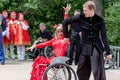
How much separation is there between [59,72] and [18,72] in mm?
3853

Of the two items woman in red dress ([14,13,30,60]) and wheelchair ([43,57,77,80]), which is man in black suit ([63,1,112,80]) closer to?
wheelchair ([43,57,77,80])

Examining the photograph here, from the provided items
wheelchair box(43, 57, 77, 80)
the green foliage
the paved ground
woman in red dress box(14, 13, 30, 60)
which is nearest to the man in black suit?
wheelchair box(43, 57, 77, 80)

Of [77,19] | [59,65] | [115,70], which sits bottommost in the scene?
[115,70]

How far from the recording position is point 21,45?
658 inches

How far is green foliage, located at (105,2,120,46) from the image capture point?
2127cm

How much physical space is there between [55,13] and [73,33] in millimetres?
11663

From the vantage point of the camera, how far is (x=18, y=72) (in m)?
13.4

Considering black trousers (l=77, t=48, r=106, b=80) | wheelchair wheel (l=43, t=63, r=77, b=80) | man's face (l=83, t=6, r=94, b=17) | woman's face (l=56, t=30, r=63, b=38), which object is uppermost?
man's face (l=83, t=6, r=94, b=17)

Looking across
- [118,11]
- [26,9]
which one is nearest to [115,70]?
[118,11]

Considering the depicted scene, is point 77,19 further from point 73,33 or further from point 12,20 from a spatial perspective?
point 12,20

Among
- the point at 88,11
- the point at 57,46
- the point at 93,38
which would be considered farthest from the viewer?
the point at 57,46

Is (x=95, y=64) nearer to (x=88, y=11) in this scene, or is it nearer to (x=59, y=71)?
(x=88, y=11)

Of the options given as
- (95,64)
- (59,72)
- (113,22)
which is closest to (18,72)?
(59,72)

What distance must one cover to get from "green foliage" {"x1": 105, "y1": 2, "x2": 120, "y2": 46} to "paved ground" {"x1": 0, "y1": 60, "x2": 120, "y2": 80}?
6.51 meters
